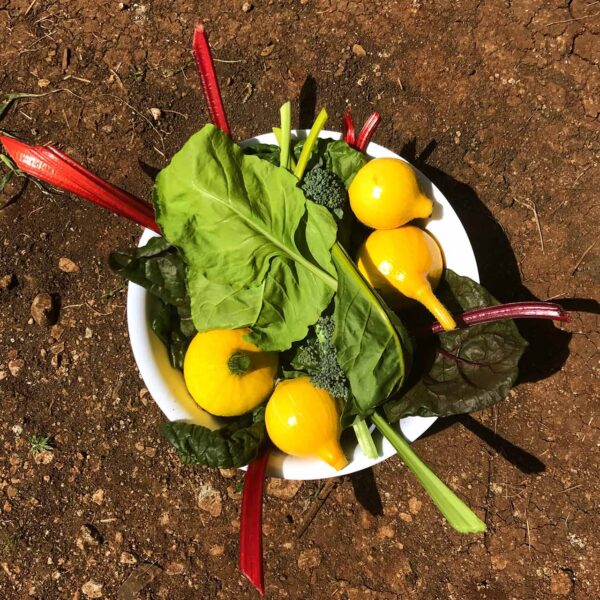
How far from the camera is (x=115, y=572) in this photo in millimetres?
2090

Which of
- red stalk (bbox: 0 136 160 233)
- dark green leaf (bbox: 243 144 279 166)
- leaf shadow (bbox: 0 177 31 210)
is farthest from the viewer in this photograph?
leaf shadow (bbox: 0 177 31 210)

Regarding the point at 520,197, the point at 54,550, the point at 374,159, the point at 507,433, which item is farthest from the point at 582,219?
the point at 54,550

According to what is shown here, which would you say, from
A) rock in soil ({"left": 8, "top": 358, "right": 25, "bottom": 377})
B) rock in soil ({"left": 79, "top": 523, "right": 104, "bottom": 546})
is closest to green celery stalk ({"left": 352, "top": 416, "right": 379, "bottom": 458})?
rock in soil ({"left": 79, "top": 523, "right": 104, "bottom": 546})

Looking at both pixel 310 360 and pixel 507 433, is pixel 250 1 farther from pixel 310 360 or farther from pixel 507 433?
pixel 507 433

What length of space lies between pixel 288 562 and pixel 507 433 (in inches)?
31.7

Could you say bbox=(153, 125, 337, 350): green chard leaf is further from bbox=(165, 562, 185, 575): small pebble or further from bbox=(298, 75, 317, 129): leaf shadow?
bbox=(165, 562, 185, 575): small pebble

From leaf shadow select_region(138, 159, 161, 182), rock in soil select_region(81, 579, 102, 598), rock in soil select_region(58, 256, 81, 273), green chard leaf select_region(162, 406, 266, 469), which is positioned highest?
leaf shadow select_region(138, 159, 161, 182)

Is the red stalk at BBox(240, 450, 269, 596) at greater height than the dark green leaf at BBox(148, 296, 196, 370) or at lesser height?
lesser

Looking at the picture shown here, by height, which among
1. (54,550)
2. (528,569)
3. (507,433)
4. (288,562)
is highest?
(507,433)

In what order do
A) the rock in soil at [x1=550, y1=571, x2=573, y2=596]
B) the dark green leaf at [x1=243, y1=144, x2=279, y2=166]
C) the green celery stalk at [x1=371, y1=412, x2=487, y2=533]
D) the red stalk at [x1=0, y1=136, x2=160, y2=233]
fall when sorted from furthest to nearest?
the rock in soil at [x1=550, y1=571, x2=573, y2=596] → the dark green leaf at [x1=243, y1=144, x2=279, y2=166] → the red stalk at [x1=0, y1=136, x2=160, y2=233] → the green celery stalk at [x1=371, y1=412, x2=487, y2=533]

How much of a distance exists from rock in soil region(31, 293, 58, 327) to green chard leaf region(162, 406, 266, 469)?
839 millimetres

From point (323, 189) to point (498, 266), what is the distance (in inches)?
31.6

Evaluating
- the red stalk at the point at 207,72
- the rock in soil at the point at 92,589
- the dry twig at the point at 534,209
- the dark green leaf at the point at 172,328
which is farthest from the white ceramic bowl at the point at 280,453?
the rock in soil at the point at 92,589

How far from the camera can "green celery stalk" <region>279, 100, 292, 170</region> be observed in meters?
1.51
